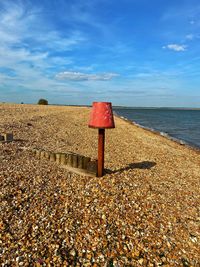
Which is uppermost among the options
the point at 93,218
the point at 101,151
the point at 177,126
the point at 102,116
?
the point at 102,116

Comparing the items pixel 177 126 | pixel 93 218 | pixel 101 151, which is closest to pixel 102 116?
pixel 101 151

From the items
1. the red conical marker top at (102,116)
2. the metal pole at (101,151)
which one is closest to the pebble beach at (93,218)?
the metal pole at (101,151)

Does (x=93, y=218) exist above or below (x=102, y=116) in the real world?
below

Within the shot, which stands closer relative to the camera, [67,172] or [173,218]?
[173,218]

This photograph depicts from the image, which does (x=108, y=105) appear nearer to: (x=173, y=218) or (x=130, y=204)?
(x=130, y=204)

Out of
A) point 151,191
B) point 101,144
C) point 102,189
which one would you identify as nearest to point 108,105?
point 101,144

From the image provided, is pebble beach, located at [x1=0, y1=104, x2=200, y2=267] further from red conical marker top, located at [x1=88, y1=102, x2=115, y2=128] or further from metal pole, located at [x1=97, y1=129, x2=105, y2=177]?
red conical marker top, located at [x1=88, y1=102, x2=115, y2=128]

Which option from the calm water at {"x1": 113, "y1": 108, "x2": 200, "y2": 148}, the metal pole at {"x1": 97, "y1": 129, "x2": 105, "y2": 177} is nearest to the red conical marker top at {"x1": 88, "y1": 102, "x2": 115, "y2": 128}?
the metal pole at {"x1": 97, "y1": 129, "x2": 105, "y2": 177}

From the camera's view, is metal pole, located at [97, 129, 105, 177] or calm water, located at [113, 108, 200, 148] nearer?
metal pole, located at [97, 129, 105, 177]

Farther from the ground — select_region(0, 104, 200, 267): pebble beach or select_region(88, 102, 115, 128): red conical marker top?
select_region(88, 102, 115, 128): red conical marker top

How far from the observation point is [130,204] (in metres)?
5.47

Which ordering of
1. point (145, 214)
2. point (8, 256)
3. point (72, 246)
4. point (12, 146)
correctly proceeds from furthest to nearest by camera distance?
1. point (12, 146)
2. point (145, 214)
3. point (72, 246)
4. point (8, 256)

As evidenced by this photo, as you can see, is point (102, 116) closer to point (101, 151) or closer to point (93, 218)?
point (101, 151)

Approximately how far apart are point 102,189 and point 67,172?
134 centimetres
